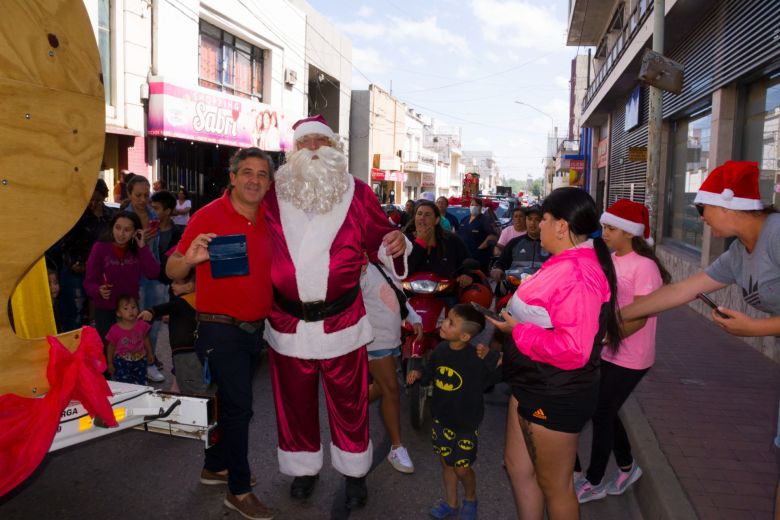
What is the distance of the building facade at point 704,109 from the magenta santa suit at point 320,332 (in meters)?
5.63

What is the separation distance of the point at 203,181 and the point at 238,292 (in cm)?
1829

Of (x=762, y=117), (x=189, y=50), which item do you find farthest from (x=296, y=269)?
(x=189, y=50)

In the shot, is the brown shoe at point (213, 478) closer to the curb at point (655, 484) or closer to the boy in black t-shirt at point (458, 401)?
the boy in black t-shirt at point (458, 401)

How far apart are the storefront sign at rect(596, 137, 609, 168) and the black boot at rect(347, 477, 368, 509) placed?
2383 cm

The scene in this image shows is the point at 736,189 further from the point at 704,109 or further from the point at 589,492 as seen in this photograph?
the point at 704,109

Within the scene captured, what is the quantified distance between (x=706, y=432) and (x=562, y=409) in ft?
8.96

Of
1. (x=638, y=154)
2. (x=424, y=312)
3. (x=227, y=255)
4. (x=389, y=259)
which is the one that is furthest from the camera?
(x=638, y=154)

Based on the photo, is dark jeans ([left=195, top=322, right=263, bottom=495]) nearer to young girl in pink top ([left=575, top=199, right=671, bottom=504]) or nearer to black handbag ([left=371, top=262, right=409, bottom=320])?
black handbag ([left=371, top=262, right=409, bottom=320])

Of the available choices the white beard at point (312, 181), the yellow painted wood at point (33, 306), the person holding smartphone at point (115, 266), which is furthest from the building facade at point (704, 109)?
the yellow painted wood at point (33, 306)

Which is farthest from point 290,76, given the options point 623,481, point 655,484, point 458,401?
point 655,484

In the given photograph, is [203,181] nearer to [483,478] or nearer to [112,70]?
[112,70]

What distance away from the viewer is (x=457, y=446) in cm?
362

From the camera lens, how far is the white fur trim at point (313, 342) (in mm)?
3598

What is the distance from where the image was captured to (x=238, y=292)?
3516mm
